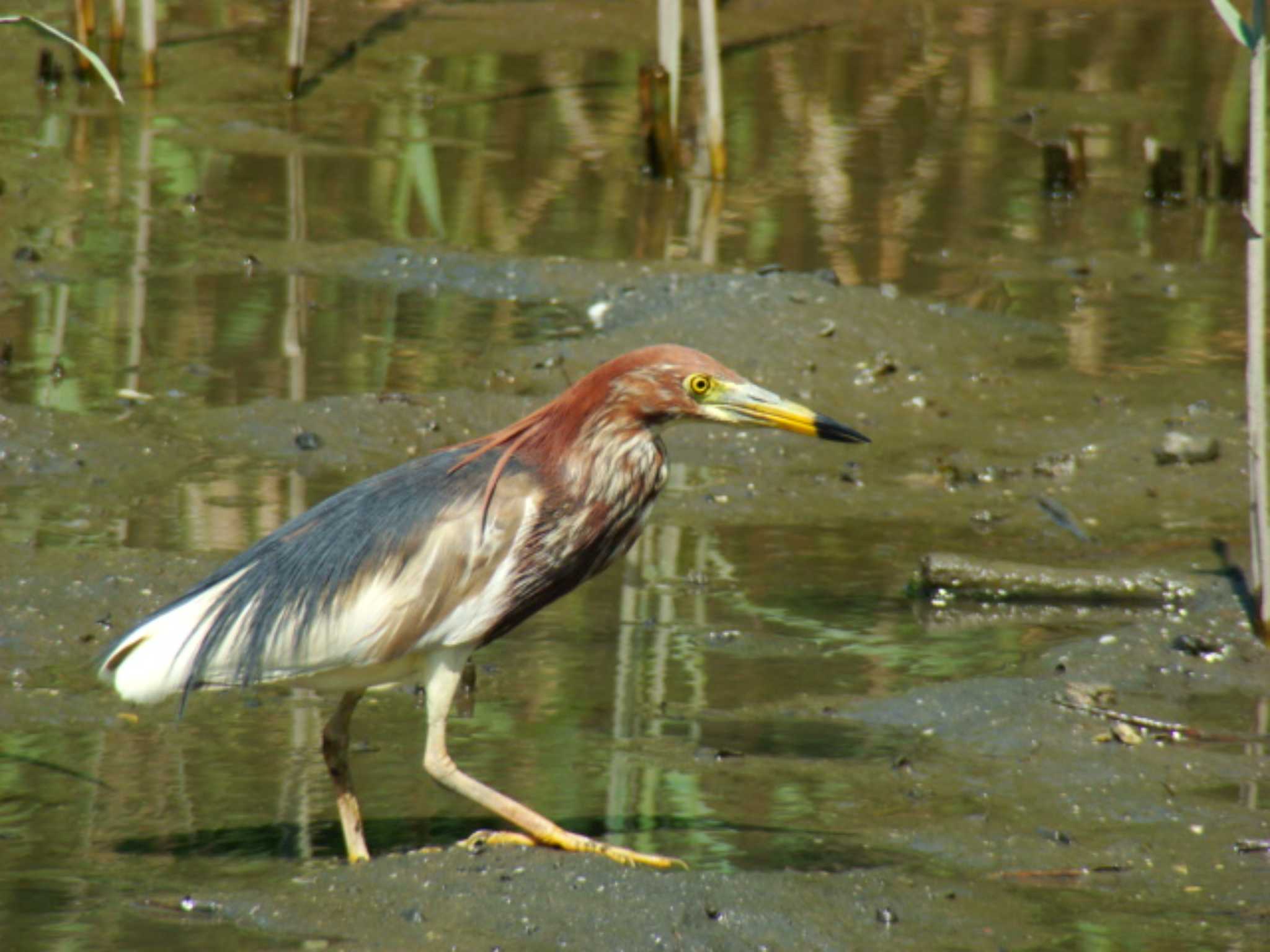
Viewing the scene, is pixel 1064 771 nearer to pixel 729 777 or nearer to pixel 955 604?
pixel 729 777

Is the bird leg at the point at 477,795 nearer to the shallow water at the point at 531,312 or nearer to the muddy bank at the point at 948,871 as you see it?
the muddy bank at the point at 948,871

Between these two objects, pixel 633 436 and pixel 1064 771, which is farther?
pixel 1064 771

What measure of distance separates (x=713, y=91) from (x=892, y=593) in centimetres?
544

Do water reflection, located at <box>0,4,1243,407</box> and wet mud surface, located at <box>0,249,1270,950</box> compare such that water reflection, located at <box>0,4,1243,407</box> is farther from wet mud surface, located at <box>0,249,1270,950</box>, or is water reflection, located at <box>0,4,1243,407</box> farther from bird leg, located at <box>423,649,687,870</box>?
bird leg, located at <box>423,649,687,870</box>

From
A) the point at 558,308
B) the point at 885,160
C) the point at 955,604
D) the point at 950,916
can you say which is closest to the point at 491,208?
the point at 558,308

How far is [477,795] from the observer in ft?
16.4

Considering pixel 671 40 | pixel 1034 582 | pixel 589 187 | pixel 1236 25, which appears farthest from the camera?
pixel 589 187

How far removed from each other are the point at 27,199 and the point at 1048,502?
21.5 feet

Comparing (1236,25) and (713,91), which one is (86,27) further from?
(1236,25)

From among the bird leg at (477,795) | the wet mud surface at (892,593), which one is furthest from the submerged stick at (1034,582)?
the bird leg at (477,795)

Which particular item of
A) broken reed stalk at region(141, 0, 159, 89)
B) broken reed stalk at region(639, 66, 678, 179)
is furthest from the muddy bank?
broken reed stalk at region(141, 0, 159, 89)

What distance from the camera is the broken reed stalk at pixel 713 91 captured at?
1155 cm

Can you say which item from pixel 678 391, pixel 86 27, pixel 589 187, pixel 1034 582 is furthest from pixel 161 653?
pixel 86 27

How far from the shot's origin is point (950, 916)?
4.79 metres
